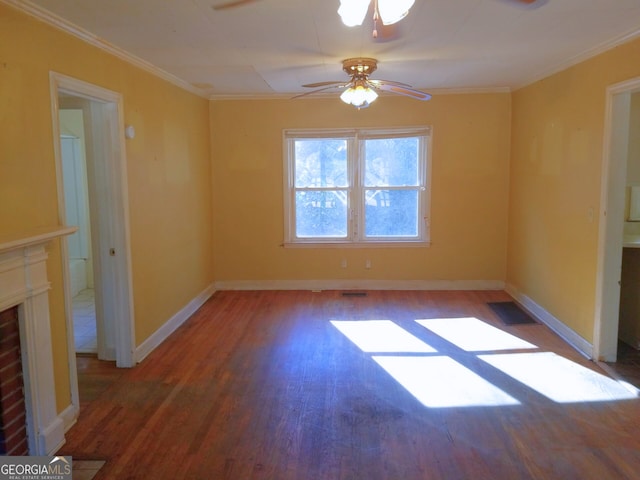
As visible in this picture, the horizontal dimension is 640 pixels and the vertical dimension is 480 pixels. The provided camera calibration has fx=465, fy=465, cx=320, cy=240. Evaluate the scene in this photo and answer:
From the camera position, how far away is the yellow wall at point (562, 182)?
11.8ft

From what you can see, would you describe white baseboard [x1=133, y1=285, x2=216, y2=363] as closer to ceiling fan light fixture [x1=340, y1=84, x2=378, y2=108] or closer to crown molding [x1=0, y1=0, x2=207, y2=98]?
crown molding [x1=0, y1=0, x2=207, y2=98]

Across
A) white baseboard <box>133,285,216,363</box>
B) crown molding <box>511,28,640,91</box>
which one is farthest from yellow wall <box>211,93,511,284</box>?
crown molding <box>511,28,640,91</box>

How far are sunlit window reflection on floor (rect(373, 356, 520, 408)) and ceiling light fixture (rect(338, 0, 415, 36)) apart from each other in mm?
2336

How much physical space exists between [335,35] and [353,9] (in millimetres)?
1388

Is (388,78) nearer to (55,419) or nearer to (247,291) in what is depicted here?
(247,291)

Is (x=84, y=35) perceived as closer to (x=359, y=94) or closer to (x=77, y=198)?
(x=359, y=94)

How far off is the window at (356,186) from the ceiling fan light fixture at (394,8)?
4008mm

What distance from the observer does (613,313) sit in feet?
11.7

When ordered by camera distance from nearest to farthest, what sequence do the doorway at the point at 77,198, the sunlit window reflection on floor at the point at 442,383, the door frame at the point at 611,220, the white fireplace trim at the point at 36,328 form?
the white fireplace trim at the point at 36,328
the sunlit window reflection on floor at the point at 442,383
the door frame at the point at 611,220
the doorway at the point at 77,198

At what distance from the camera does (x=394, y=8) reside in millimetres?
1684

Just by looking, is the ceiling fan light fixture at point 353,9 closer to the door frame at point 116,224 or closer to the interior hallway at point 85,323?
the door frame at point 116,224

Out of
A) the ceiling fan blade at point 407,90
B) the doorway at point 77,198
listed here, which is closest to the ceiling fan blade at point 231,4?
the ceiling fan blade at point 407,90

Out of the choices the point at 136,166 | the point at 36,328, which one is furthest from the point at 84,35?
the point at 36,328

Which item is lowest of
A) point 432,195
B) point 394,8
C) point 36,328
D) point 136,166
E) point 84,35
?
point 36,328
